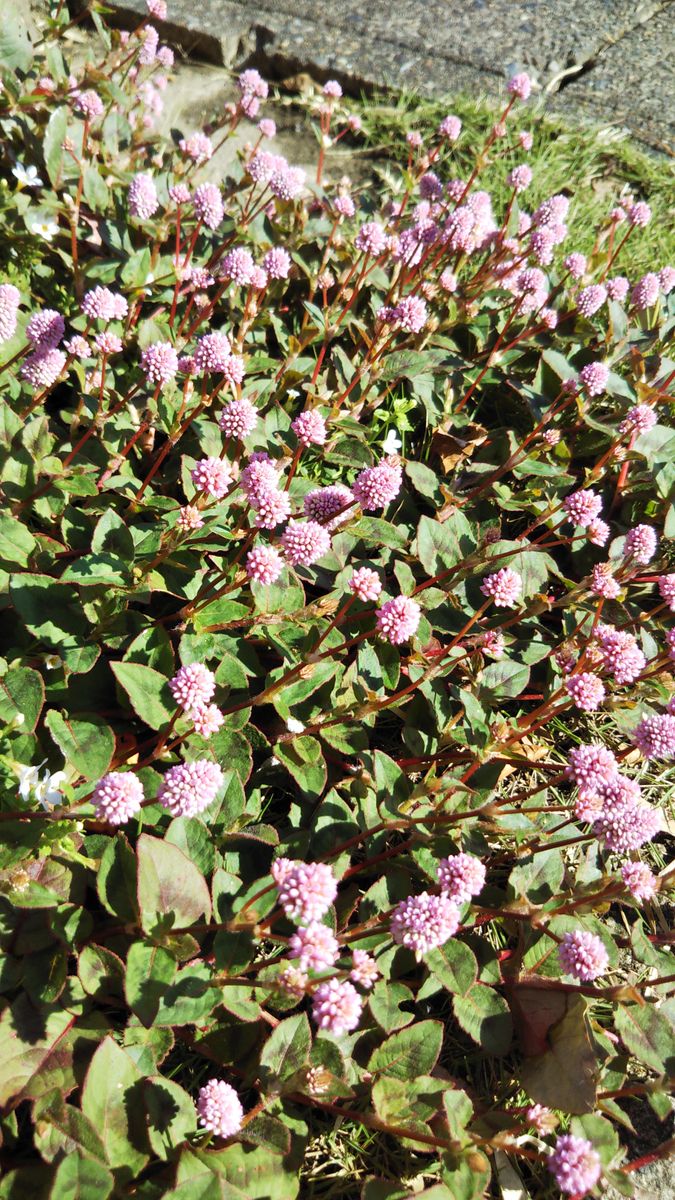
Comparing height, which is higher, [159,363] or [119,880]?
[159,363]

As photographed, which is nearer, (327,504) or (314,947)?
(314,947)

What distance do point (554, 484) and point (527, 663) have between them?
0.61 metres

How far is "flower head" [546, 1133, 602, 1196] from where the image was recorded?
155 centimetres

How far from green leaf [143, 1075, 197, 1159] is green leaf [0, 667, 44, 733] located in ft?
2.35

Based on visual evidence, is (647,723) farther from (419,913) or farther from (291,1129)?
(291,1129)

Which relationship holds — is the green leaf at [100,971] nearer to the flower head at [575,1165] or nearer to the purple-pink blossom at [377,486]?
the flower head at [575,1165]

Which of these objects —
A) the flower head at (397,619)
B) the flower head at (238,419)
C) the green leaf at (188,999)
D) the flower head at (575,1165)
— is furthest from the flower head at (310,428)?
the flower head at (575,1165)

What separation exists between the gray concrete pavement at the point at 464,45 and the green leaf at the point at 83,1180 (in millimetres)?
4510

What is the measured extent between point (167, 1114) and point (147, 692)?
2.58 feet

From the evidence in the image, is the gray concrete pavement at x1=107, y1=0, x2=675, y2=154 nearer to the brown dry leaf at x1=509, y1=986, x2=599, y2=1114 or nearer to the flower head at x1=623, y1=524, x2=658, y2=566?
the flower head at x1=623, y1=524, x2=658, y2=566

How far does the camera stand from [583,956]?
1.78 metres

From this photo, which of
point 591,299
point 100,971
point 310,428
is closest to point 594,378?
point 591,299

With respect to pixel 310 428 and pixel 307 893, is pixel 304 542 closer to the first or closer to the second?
pixel 310 428

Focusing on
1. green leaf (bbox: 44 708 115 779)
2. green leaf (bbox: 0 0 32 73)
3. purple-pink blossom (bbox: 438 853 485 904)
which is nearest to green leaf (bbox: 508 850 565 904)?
purple-pink blossom (bbox: 438 853 485 904)
